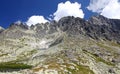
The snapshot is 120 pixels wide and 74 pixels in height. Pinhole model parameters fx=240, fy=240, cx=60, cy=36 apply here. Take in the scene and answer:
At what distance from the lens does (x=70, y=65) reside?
5743 inches

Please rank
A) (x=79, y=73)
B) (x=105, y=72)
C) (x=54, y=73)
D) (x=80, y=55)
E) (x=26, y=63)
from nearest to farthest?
(x=54, y=73) < (x=79, y=73) < (x=105, y=72) < (x=80, y=55) < (x=26, y=63)

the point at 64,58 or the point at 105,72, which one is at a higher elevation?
the point at 64,58

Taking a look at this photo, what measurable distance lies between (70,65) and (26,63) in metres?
62.2

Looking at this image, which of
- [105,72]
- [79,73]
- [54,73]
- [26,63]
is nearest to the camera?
[54,73]

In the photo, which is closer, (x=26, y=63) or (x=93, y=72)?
(x=93, y=72)

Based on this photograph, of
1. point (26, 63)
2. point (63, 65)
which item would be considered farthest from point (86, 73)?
point (26, 63)

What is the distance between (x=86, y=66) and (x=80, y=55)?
72.7ft

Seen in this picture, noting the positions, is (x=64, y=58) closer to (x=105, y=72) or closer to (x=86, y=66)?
(x=86, y=66)

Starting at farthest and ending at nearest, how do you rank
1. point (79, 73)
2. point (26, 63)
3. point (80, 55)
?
point (26, 63) → point (80, 55) → point (79, 73)

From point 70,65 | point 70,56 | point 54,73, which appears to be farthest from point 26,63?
point 54,73

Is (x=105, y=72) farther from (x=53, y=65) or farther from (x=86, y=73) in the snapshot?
(x=53, y=65)

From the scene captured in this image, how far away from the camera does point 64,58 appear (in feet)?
538

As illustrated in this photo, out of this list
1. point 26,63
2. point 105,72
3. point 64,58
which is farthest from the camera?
point 26,63

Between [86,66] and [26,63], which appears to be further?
[26,63]
